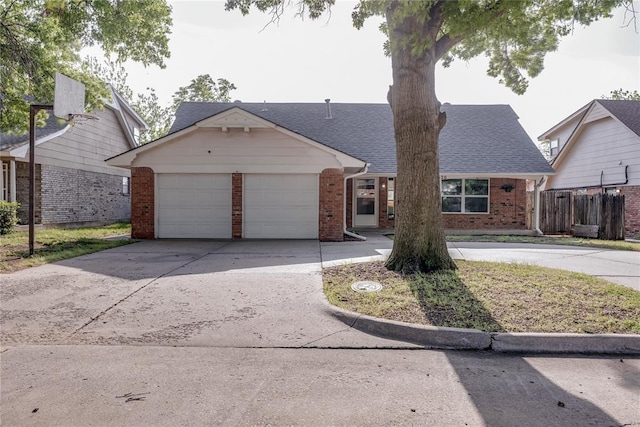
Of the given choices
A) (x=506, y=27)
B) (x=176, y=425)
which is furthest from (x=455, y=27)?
(x=176, y=425)

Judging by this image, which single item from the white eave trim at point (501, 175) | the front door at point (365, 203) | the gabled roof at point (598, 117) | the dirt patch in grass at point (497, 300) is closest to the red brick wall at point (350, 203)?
the front door at point (365, 203)

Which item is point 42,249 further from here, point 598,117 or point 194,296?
point 598,117

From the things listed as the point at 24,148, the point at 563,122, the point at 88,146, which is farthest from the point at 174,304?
the point at 563,122

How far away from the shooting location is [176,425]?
274 cm

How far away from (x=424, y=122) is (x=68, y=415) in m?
6.26

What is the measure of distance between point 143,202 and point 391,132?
37.9ft

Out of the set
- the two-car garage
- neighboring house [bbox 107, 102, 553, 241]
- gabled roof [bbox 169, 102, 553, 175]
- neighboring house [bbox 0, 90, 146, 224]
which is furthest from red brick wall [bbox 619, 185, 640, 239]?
neighboring house [bbox 0, 90, 146, 224]

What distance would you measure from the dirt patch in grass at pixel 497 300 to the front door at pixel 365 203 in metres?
10.9

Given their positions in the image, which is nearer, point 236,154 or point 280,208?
point 236,154

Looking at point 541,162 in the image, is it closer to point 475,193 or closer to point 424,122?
point 475,193

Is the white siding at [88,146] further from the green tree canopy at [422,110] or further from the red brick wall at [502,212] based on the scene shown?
the red brick wall at [502,212]

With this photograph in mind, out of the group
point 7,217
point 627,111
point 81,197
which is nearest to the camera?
point 7,217

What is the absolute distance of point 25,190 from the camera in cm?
1622

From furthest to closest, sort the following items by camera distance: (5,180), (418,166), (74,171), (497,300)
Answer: (74,171)
(5,180)
(418,166)
(497,300)
